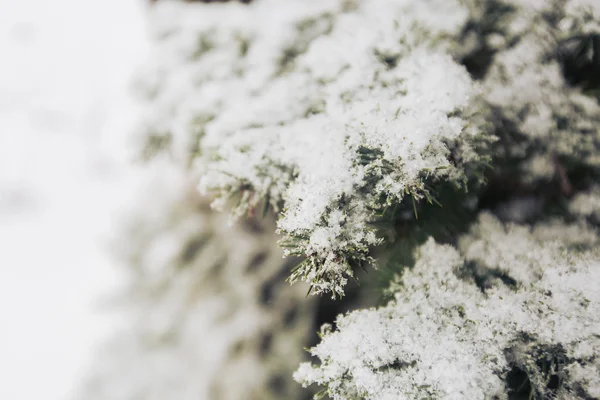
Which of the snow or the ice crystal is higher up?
the snow

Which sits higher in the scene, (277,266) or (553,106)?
(553,106)

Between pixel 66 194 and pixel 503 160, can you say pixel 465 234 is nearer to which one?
pixel 503 160

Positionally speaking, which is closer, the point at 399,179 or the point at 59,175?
the point at 399,179

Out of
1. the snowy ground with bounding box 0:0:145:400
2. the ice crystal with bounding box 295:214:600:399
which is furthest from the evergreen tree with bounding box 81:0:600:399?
the snowy ground with bounding box 0:0:145:400

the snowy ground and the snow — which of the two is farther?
the snowy ground

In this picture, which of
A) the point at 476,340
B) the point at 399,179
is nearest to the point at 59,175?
the point at 399,179

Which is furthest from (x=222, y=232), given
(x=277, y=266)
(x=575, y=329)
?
(x=575, y=329)

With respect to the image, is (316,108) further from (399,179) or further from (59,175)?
(59,175)

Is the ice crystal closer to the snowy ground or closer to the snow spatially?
the snow
